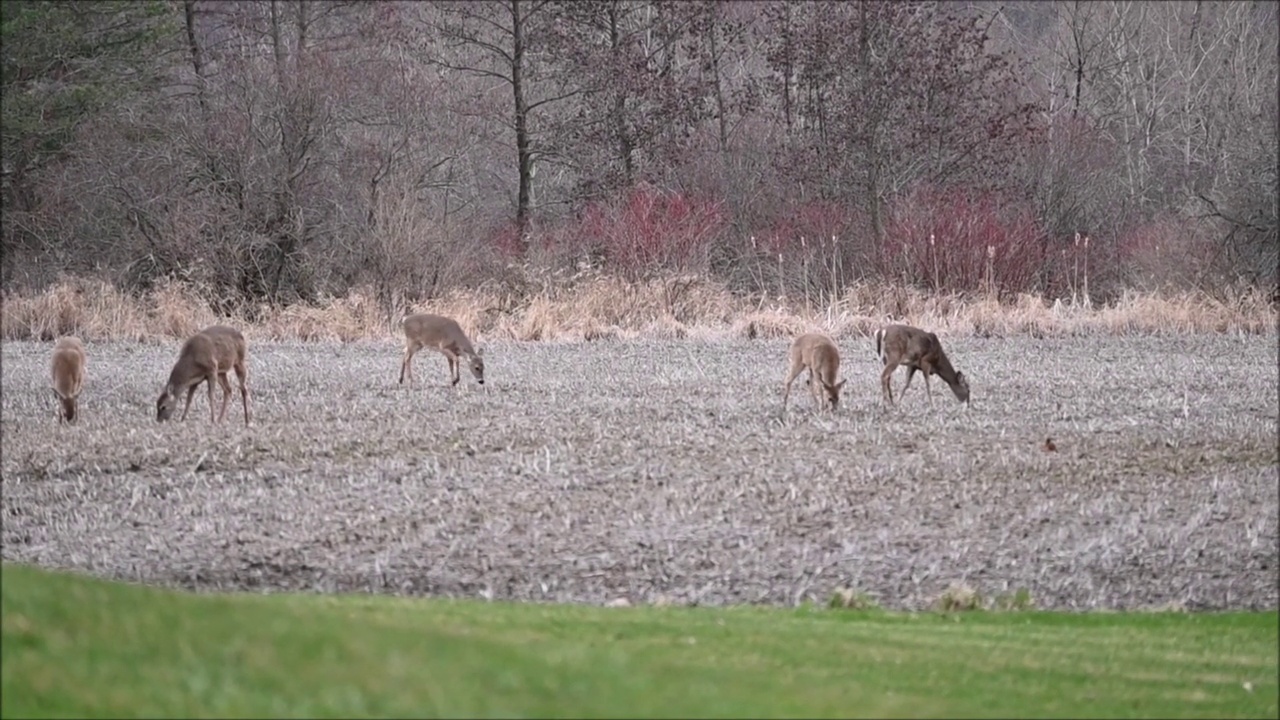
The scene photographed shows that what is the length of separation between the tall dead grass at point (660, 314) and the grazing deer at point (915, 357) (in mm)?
2173

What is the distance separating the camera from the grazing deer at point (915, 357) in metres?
11.5

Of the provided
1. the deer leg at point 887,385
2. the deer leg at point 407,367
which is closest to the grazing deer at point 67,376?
the deer leg at point 407,367

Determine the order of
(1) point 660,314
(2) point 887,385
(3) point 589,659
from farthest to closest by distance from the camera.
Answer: (1) point 660,314, (2) point 887,385, (3) point 589,659

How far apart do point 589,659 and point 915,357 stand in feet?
25.8

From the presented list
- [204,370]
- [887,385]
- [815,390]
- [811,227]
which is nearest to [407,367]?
[204,370]

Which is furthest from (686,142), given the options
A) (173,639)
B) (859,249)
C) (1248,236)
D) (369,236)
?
(173,639)

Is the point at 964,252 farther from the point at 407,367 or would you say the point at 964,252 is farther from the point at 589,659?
the point at 589,659

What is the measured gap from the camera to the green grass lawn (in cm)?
312

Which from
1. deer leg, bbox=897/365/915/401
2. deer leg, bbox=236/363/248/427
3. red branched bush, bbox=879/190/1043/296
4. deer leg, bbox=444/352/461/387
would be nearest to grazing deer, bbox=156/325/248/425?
deer leg, bbox=236/363/248/427

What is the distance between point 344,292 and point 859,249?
268 inches

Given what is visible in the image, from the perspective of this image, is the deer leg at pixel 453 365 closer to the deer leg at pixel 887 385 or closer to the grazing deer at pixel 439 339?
the grazing deer at pixel 439 339

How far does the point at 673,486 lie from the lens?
8469mm

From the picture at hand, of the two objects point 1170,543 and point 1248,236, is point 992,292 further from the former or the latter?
point 1170,543

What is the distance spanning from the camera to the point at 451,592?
20.8 feet
